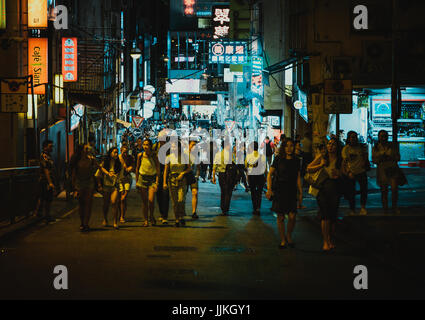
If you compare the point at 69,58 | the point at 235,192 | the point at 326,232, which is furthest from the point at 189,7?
the point at 326,232

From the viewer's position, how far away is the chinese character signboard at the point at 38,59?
20750mm

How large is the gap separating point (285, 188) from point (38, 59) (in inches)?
515

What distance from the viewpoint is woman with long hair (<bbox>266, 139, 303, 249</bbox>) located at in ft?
35.6

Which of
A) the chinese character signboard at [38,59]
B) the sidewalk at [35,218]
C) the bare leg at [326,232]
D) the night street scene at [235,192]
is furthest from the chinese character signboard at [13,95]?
the bare leg at [326,232]

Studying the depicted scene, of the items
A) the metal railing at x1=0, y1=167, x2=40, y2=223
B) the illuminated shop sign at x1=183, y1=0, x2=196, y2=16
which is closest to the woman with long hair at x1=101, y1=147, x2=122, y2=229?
the metal railing at x1=0, y1=167, x2=40, y2=223

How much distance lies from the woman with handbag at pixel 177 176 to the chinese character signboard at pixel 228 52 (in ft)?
77.0

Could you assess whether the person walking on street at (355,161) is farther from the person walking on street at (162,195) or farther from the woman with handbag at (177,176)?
the person walking on street at (162,195)

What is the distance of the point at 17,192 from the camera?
13.7 meters

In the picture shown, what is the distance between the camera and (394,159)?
14125 millimetres

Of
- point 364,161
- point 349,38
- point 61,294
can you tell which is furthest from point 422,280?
point 349,38

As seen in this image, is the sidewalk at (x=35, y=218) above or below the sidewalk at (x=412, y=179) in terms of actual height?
below

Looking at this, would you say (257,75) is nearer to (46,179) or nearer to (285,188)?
(46,179)

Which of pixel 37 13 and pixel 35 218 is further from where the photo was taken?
pixel 37 13
